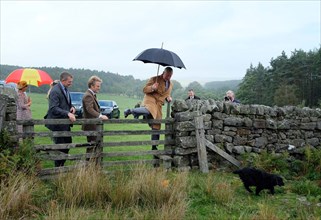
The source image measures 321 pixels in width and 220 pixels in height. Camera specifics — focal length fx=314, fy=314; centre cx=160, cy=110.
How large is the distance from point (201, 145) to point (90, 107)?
8.40ft

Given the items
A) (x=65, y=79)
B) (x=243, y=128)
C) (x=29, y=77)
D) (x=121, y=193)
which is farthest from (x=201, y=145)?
(x=29, y=77)

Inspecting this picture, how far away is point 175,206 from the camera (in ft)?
13.7

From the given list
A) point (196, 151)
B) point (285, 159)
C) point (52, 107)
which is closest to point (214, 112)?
point (196, 151)

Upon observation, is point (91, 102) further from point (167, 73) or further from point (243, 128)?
point (243, 128)

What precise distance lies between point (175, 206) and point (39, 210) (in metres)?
1.77

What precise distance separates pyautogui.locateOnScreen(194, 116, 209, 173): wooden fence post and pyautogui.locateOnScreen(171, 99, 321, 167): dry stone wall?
0.52ft

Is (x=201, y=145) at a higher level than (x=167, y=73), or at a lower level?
lower

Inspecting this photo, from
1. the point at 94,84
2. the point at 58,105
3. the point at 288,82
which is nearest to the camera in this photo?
the point at 58,105

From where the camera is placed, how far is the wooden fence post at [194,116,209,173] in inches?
274

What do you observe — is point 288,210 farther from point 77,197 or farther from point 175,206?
point 77,197

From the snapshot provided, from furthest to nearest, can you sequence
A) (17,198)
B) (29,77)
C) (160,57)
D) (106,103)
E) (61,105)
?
(106,103), (29,77), (160,57), (61,105), (17,198)

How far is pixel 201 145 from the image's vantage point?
6973 millimetres

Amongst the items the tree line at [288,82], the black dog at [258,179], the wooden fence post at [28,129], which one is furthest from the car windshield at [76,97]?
the tree line at [288,82]

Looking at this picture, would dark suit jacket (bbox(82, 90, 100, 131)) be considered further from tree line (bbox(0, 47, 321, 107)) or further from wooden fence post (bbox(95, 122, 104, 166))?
tree line (bbox(0, 47, 321, 107))
